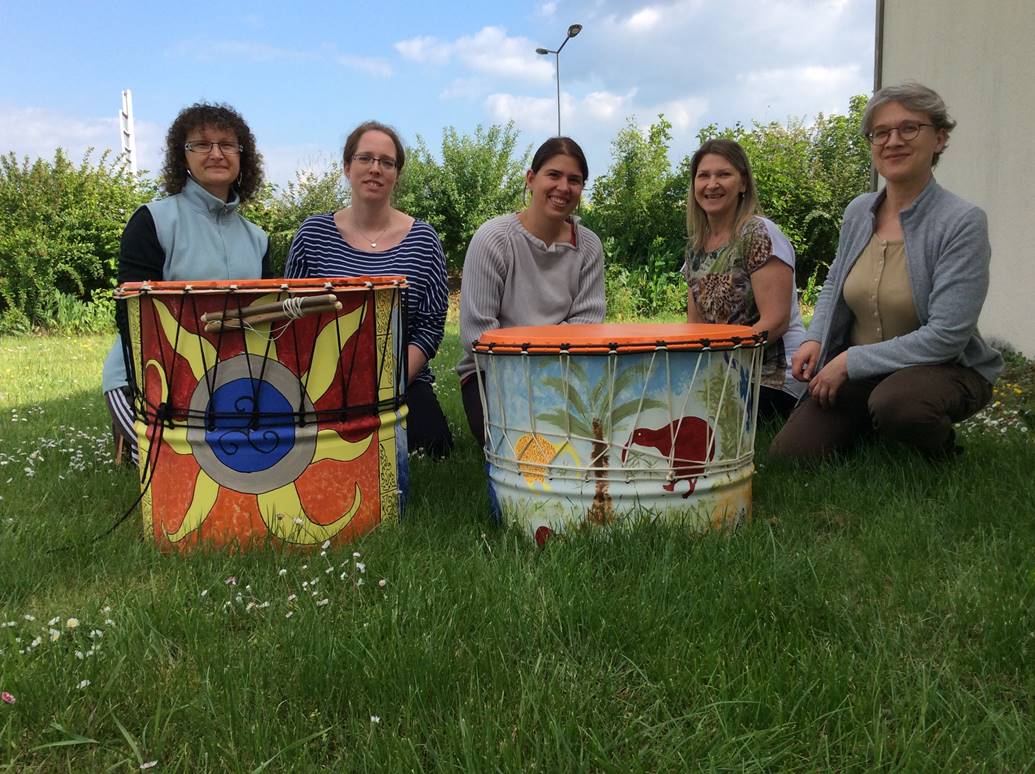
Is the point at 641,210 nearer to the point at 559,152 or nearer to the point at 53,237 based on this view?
the point at 53,237

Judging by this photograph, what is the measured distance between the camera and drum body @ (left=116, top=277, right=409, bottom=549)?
8.02ft

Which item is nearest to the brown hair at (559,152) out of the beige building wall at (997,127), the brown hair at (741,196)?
the brown hair at (741,196)

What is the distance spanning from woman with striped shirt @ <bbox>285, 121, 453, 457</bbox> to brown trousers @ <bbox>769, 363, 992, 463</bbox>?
4.92 feet

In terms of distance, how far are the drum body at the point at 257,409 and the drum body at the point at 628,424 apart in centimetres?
46

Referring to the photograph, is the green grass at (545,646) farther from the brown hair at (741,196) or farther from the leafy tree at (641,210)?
the leafy tree at (641,210)

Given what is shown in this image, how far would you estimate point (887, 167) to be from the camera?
300 centimetres

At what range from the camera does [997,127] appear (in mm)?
6012

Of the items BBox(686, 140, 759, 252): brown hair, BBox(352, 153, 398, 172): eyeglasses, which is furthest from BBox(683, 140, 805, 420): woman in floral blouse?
BBox(352, 153, 398, 172): eyeglasses

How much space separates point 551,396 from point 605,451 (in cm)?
22

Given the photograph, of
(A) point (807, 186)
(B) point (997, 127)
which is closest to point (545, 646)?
(B) point (997, 127)

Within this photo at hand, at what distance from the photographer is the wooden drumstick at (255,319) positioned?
2.39m

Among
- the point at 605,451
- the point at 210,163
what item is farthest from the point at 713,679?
the point at 210,163

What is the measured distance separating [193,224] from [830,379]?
8.11 feet

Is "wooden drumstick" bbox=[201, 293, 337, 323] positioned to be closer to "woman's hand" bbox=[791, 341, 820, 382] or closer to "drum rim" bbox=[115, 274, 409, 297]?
"drum rim" bbox=[115, 274, 409, 297]
